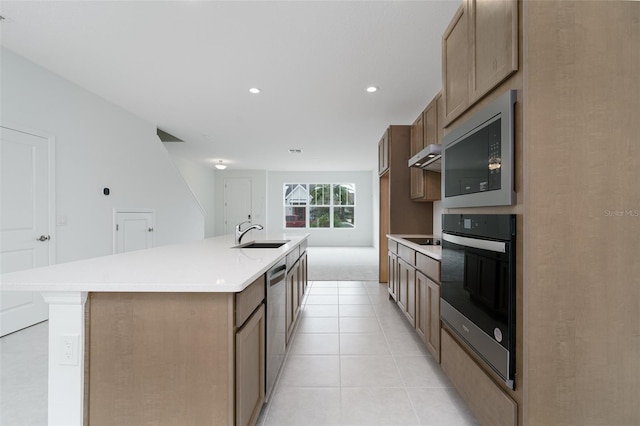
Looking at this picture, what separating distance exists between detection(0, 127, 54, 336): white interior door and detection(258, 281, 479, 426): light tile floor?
2633 mm

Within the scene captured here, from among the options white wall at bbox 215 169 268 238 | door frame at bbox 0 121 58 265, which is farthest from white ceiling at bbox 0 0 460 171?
white wall at bbox 215 169 268 238

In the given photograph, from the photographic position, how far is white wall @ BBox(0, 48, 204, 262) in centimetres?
278

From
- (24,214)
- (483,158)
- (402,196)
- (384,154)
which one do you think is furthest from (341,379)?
(24,214)

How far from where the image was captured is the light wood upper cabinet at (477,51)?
1143mm

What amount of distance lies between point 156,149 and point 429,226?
172 inches

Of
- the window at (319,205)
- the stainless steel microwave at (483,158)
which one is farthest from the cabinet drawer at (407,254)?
the window at (319,205)

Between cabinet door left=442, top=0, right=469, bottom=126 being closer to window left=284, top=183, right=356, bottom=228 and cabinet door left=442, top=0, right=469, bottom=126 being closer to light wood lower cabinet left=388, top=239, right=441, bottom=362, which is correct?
light wood lower cabinet left=388, top=239, right=441, bottom=362

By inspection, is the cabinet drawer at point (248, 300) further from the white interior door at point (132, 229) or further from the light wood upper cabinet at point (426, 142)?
the white interior door at point (132, 229)

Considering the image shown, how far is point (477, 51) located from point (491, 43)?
133mm

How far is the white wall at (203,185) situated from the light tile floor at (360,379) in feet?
19.9

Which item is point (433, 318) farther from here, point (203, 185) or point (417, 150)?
point (203, 185)
